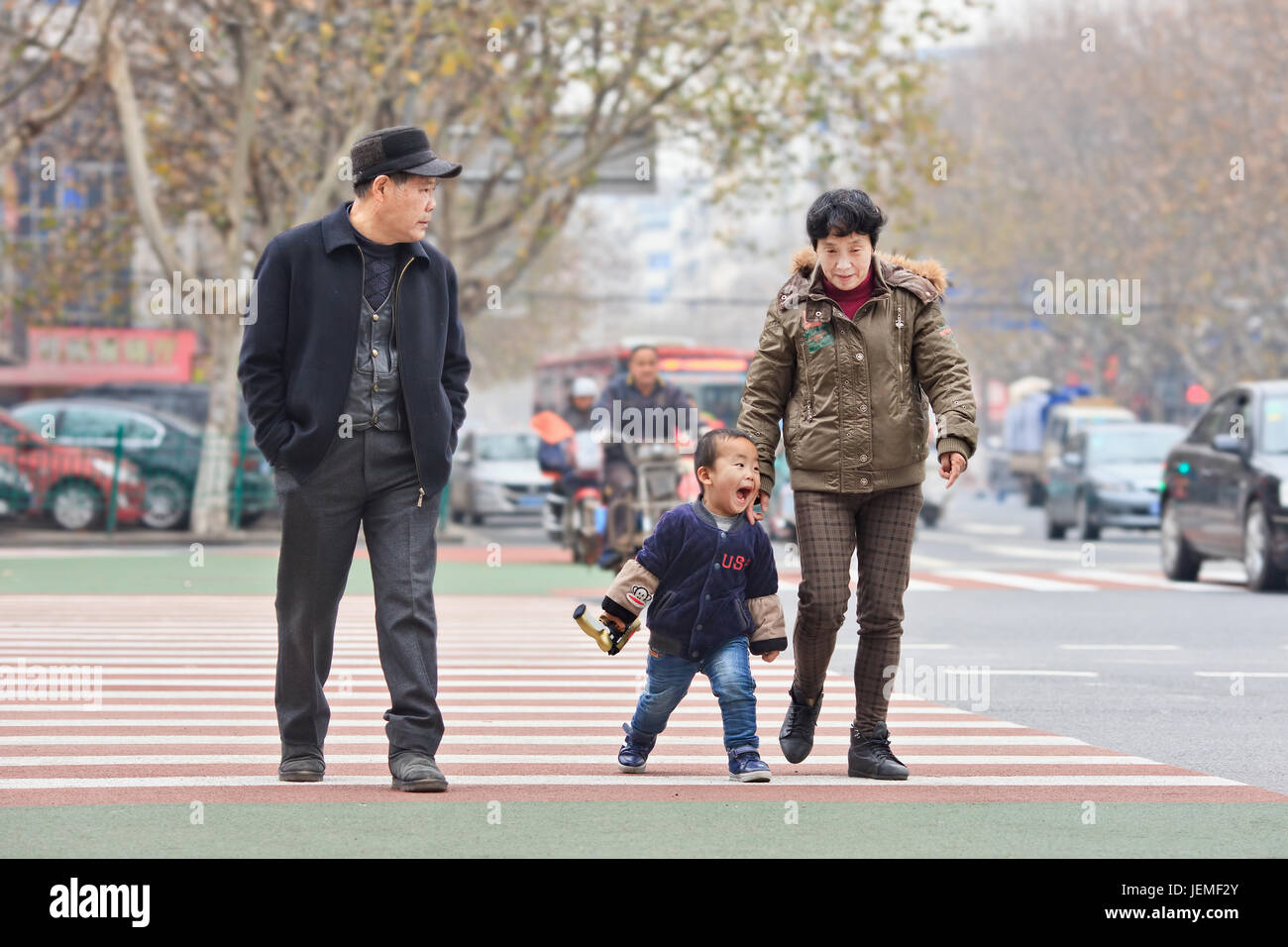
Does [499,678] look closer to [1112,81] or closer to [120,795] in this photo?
[120,795]

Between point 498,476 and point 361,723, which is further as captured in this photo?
point 498,476

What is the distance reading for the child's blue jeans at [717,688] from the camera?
714 centimetres

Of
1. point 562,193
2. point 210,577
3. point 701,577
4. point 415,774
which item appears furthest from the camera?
point 562,193

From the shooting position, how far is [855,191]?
7.19 metres

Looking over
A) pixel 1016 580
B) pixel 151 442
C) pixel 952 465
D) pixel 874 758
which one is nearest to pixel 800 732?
pixel 874 758

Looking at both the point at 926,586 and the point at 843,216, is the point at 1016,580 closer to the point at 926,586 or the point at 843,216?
the point at 926,586

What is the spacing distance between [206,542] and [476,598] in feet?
31.1

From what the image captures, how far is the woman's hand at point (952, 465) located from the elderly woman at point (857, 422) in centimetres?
2

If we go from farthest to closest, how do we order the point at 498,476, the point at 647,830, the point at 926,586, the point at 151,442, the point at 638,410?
the point at 498,476, the point at 151,442, the point at 926,586, the point at 638,410, the point at 647,830

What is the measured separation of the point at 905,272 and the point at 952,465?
70 cm

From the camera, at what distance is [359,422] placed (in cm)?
691

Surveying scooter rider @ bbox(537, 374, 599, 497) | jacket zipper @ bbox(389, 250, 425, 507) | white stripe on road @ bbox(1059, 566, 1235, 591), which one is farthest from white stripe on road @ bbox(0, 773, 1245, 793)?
scooter rider @ bbox(537, 374, 599, 497)

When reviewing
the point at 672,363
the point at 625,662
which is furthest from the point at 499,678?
the point at 672,363

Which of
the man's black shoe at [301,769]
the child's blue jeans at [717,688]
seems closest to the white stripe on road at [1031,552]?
the child's blue jeans at [717,688]
